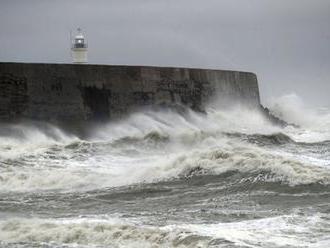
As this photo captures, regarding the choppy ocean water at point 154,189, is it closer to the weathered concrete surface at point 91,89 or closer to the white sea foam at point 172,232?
the white sea foam at point 172,232

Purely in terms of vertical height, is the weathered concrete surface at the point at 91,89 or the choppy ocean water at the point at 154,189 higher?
the weathered concrete surface at the point at 91,89

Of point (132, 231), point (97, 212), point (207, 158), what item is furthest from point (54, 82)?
point (132, 231)

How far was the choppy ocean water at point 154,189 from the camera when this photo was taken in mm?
6070

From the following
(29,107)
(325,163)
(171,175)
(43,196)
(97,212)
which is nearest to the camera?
(97,212)

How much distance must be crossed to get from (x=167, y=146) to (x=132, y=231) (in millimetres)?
8941

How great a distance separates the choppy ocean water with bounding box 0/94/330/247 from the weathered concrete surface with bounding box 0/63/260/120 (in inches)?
14.4

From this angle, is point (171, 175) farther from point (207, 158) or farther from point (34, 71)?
point (34, 71)

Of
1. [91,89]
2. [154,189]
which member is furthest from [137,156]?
→ [154,189]

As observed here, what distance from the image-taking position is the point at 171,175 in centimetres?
1013

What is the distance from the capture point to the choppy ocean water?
6.07 metres

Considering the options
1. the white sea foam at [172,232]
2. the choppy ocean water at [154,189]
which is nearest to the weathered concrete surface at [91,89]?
the choppy ocean water at [154,189]

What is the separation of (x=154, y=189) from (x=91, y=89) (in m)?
6.82

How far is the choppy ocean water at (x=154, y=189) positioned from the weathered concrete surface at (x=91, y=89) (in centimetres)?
37

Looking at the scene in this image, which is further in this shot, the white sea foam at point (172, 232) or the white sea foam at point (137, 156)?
the white sea foam at point (137, 156)
